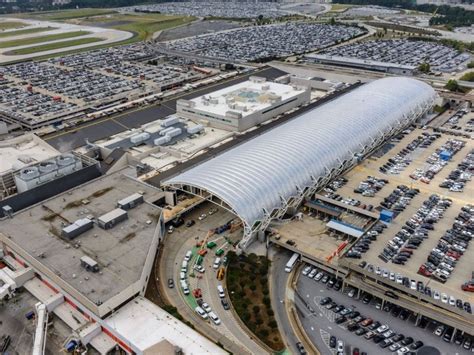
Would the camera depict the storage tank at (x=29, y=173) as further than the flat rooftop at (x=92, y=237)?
Yes

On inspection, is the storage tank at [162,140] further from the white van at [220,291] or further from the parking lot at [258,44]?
the parking lot at [258,44]

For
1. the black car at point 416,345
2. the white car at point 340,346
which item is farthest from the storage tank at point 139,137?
the black car at point 416,345

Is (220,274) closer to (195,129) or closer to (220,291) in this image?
(220,291)

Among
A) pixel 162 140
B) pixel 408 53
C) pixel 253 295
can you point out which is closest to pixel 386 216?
pixel 253 295

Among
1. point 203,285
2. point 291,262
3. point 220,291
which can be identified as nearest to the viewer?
point 220,291

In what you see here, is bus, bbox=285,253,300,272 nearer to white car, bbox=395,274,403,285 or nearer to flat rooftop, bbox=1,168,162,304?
white car, bbox=395,274,403,285

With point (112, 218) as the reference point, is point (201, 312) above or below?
below

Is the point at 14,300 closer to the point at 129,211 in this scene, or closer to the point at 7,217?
the point at 7,217
